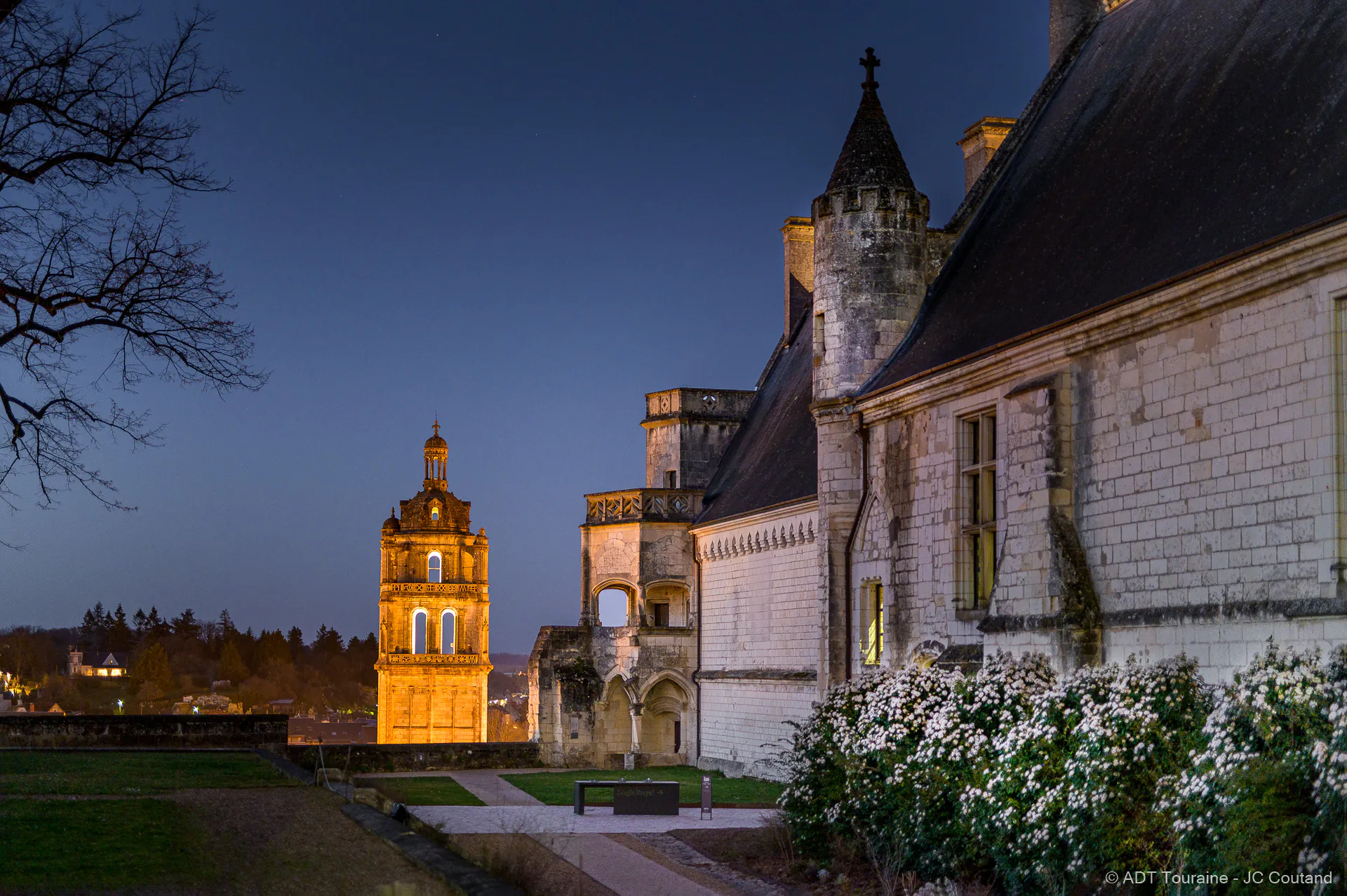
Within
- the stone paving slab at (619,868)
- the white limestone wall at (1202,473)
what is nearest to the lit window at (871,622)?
the white limestone wall at (1202,473)

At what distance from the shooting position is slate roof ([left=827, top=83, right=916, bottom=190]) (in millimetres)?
23016

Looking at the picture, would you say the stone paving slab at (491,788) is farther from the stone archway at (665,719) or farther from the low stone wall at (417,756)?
the stone archway at (665,719)

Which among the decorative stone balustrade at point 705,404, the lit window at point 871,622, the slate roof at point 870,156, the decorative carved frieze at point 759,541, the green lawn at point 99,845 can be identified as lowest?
the green lawn at point 99,845

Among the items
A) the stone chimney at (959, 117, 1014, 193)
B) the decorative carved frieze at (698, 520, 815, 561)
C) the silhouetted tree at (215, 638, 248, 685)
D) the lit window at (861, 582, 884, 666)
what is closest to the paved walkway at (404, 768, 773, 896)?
the lit window at (861, 582, 884, 666)

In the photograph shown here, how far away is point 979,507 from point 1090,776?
21.4 feet

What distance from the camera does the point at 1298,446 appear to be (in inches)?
521

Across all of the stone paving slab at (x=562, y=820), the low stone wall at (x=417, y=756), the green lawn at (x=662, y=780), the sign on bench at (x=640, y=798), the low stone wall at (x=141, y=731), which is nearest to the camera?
the stone paving slab at (x=562, y=820)

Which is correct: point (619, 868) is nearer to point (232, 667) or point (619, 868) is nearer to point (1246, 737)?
point (1246, 737)

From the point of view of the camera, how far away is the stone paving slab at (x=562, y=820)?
1934cm

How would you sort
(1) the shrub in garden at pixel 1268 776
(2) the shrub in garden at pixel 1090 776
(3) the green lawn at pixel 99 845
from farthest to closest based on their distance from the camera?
(2) the shrub in garden at pixel 1090 776 < (3) the green lawn at pixel 99 845 < (1) the shrub in garden at pixel 1268 776

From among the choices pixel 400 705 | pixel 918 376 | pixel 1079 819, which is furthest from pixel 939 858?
pixel 400 705

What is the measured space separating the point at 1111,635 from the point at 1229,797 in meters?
4.67

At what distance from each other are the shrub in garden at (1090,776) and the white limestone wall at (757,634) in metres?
11.0

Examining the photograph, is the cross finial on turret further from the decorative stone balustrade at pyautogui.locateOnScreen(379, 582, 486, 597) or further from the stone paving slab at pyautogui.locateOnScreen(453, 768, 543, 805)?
the decorative stone balustrade at pyautogui.locateOnScreen(379, 582, 486, 597)
